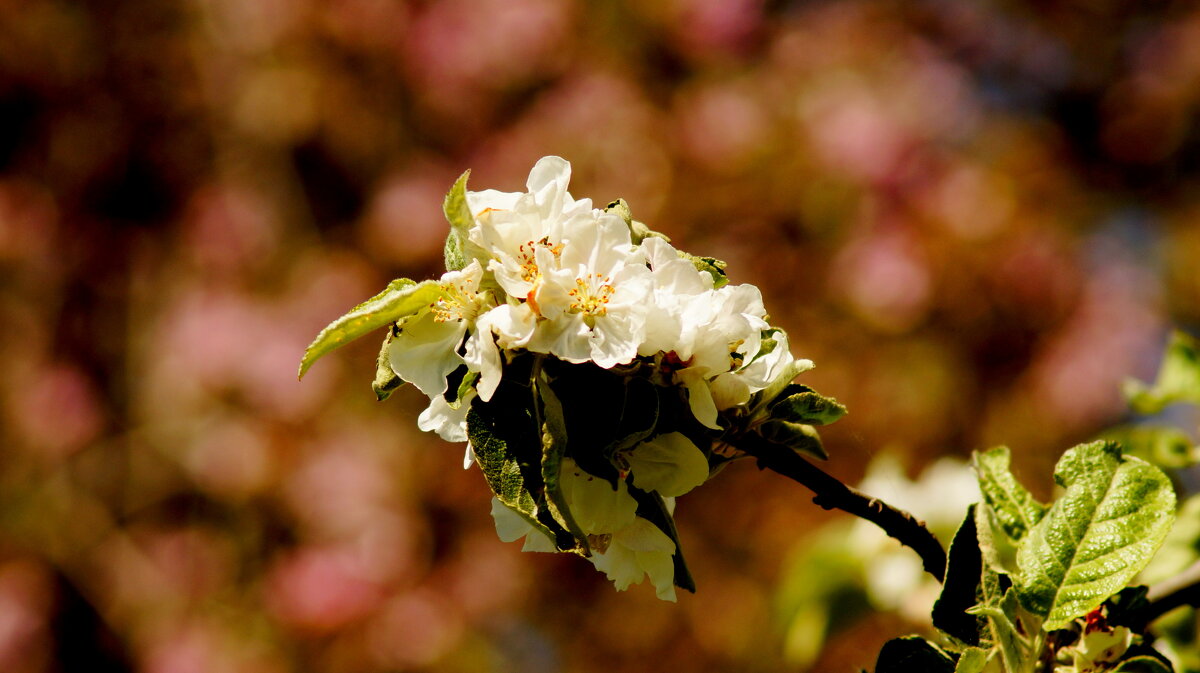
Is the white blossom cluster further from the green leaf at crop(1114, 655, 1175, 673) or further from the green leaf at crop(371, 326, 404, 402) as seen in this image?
the green leaf at crop(1114, 655, 1175, 673)

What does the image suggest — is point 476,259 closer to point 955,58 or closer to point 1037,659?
point 1037,659

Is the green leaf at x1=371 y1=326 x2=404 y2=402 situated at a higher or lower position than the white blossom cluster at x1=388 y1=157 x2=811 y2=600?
lower

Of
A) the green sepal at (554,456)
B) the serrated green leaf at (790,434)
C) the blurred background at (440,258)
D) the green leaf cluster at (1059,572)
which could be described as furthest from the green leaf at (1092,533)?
the blurred background at (440,258)

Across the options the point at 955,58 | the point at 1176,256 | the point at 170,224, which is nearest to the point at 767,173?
the point at 955,58

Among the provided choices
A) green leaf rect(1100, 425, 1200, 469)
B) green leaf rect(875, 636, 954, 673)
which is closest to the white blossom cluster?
green leaf rect(875, 636, 954, 673)

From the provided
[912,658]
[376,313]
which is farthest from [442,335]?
[912,658]

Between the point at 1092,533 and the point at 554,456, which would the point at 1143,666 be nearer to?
the point at 1092,533

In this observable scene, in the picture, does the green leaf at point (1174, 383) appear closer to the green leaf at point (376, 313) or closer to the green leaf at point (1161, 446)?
the green leaf at point (1161, 446)
